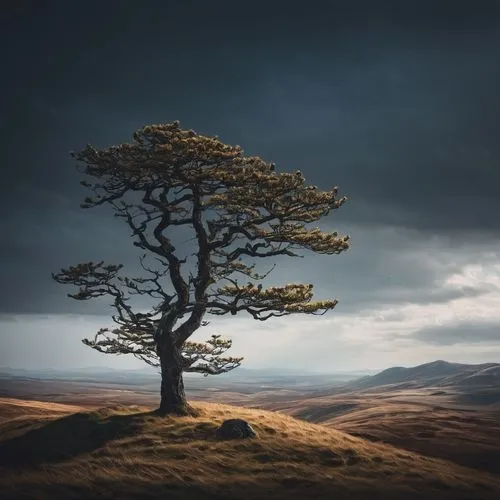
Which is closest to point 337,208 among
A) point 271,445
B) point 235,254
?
point 235,254

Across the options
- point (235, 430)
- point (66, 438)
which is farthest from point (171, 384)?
point (66, 438)

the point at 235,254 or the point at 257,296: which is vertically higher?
the point at 235,254

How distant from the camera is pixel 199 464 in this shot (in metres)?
22.7

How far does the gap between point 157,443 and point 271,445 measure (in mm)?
6213

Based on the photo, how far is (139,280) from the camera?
111 feet

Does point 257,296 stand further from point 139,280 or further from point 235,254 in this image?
point 139,280

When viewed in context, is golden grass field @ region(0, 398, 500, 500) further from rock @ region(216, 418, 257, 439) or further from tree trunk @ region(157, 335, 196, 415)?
tree trunk @ region(157, 335, 196, 415)

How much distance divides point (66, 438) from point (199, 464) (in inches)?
334

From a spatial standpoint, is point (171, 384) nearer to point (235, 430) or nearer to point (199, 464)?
point (235, 430)

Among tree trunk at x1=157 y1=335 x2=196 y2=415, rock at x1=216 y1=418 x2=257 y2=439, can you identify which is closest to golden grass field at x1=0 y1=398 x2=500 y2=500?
rock at x1=216 y1=418 x2=257 y2=439

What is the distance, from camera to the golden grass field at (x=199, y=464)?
19.7 m

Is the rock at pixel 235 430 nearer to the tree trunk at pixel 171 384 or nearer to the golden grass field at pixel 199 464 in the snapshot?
the golden grass field at pixel 199 464

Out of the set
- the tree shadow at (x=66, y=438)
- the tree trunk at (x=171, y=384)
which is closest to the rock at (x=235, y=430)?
the tree trunk at (x=171, y=384)

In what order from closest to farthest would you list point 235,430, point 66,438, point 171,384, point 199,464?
point 199,464, point 66,438, point 235,430, point 171,384
